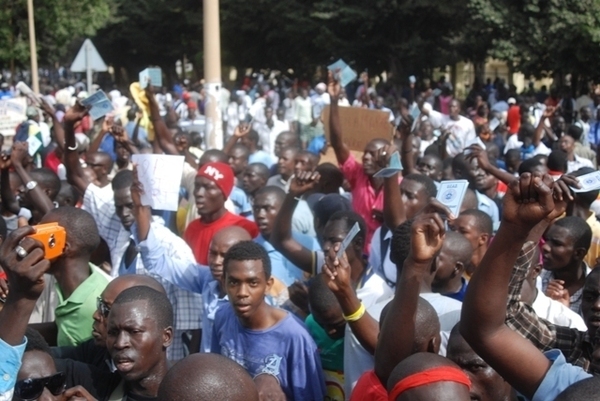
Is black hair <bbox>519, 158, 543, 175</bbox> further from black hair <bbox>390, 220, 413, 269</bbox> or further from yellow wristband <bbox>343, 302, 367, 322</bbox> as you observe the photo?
yellow wristband <bbox>343, 302, 367, 322</bbox>

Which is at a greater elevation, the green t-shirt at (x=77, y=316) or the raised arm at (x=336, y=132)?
the raised arm at (x=336, y=132)

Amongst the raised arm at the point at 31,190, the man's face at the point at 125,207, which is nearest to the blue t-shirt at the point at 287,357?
the man's face at the point at 125,207

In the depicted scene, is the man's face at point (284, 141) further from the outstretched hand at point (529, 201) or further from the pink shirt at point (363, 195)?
the outstretched hand at point (529, 201)

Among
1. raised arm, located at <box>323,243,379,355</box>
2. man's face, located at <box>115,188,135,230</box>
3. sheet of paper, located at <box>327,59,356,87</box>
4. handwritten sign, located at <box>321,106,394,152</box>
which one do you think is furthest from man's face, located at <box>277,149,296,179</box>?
raised arm, located at <box>323,243,379,355</box>

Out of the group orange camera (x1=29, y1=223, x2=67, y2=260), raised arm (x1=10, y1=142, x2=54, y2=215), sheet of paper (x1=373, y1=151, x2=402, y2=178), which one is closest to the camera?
orange camera (x1=29, y1=223, x2=67, y2=260)

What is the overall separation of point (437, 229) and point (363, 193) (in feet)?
12.2

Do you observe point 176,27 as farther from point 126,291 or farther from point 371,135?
point 126,291

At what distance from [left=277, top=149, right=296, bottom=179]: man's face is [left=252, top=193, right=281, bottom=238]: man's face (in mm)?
2458

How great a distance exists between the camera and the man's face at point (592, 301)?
12.3 ft

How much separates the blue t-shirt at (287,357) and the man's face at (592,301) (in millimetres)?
1216

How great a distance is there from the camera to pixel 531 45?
2269 centimetres

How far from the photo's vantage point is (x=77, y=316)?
4.59 m

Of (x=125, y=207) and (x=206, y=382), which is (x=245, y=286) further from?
(x=125, y=207)

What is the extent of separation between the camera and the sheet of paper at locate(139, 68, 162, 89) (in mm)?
8245
